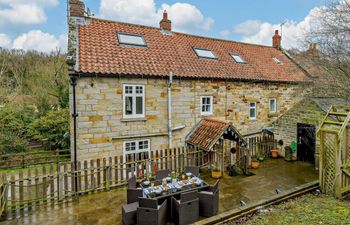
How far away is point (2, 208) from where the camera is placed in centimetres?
673

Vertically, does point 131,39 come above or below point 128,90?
above

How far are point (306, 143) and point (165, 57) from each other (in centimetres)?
999

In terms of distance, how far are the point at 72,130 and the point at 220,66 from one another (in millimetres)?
9746

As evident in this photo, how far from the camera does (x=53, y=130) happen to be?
18.6 metres

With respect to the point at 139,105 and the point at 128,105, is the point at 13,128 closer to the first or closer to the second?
the point at 128,105

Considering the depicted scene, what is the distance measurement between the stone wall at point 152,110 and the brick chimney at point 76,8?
15.5 feet

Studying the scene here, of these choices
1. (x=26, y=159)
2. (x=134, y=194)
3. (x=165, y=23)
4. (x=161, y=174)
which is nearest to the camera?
(x=134, y=194)

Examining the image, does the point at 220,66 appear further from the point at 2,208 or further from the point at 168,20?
the point at 2,208

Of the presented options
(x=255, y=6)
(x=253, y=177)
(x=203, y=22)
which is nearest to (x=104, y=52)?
(x=253, y=177)

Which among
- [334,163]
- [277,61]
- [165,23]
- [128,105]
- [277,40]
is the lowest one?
[334,163]

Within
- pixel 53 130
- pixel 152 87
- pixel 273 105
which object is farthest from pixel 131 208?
pixel 53 130

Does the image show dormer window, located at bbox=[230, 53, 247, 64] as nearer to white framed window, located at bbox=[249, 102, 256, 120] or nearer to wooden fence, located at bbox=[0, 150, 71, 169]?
white framed window, located at bbox=[249, 102, 256, 120]

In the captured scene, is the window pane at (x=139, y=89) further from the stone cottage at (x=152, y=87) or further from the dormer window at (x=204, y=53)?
the dormer window at (x=204, y=53)

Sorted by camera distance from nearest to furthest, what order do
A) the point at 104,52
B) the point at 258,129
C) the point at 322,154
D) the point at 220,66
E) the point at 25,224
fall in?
the point at 25,224
the point at 322,154
the point at 104,52
the point at 220,66
the point at 258,129
